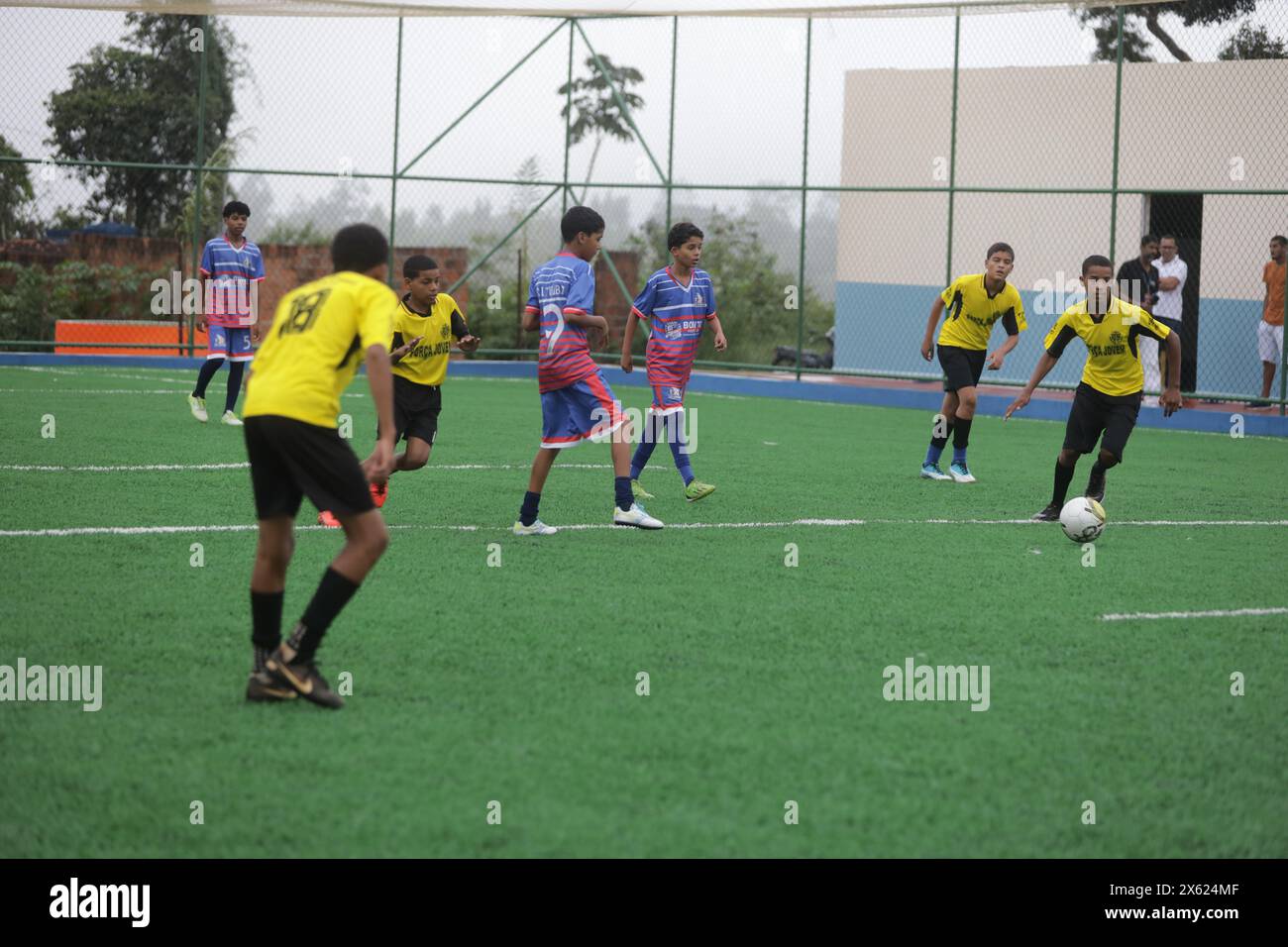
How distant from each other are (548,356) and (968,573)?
2762 mm

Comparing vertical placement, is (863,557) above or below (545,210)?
below

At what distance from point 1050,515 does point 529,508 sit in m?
3.50

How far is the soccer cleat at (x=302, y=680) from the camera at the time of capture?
17.0 feet

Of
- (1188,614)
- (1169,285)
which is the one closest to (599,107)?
(1169,285)

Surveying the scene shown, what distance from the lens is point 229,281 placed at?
14.4 metres

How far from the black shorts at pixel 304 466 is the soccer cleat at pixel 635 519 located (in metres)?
3.97

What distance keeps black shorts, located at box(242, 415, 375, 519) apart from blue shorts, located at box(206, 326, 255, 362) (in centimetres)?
951

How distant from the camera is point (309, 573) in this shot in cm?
745

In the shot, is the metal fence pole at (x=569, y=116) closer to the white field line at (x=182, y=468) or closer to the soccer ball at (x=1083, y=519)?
the white field line at (x=182, y=468)

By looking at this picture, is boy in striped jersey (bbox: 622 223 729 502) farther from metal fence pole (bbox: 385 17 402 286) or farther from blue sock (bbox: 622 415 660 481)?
metal fence pole (bbox: 385 17 402 286)

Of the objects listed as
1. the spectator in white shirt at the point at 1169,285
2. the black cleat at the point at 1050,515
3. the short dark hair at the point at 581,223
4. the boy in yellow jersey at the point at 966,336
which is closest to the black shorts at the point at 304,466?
the short dark hair at the point at 581,223

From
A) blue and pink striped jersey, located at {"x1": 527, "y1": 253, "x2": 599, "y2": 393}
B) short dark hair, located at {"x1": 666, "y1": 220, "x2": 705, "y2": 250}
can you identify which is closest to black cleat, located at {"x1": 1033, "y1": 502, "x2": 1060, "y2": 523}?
short dark hair, located at {"x1": 666, "y1": 220, "x2": 705, "y2": 250}
